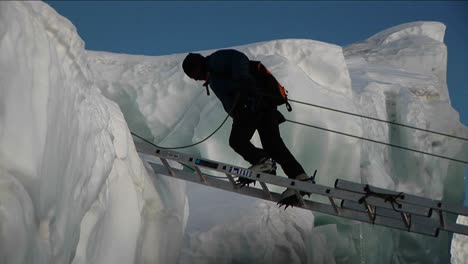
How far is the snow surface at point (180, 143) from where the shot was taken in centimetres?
337

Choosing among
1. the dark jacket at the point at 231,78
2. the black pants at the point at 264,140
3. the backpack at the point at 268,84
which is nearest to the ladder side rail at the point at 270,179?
the black pants at the point at 264,140

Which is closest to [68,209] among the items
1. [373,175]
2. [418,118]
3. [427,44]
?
[373,175]

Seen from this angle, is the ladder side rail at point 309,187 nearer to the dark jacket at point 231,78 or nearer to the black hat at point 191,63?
the dark jacket at point 231,78

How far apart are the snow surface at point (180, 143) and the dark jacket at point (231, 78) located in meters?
0.72

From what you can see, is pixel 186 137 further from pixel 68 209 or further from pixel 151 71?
pixel 68 209

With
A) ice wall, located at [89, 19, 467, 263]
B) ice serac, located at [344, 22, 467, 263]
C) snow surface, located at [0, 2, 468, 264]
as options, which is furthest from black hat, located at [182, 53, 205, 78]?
ice serac, located at [344, 22, 467, 263]

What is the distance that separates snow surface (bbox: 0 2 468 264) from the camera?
133 inches

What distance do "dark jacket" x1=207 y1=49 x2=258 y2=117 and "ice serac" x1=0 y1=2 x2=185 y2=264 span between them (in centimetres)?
73

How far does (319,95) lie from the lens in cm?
937

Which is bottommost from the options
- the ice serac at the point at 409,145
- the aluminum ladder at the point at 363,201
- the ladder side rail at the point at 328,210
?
the ice serac at the point at 409,145

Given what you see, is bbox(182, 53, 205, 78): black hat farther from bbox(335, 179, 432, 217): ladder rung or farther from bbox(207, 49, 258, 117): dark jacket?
bbox(335, 179, 432, 217): ladder rung

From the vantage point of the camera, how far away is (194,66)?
5258mm

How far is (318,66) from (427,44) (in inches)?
164

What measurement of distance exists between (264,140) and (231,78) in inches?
19.1
